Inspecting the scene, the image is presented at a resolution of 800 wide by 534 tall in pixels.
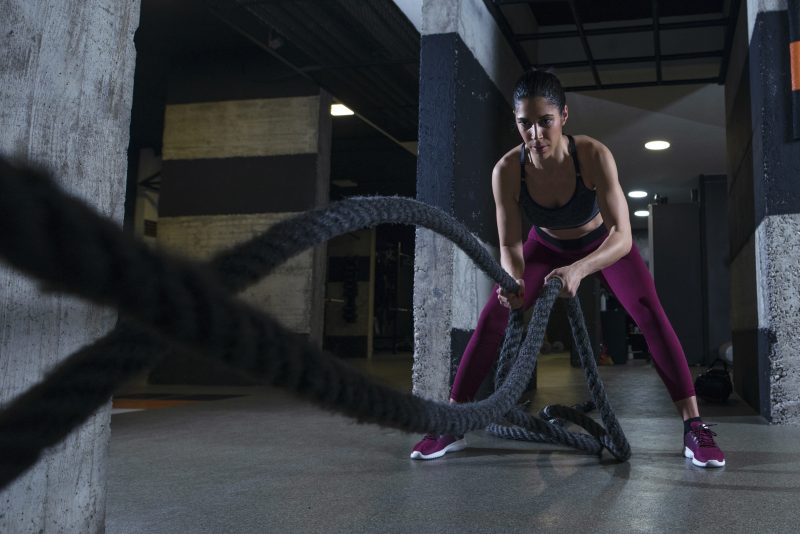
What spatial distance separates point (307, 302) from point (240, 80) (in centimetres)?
209

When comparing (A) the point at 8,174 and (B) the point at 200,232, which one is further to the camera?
(B) the point at 200,232

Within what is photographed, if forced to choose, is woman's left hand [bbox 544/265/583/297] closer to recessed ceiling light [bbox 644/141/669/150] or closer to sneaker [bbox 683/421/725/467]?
sneaker [bbox 683/421/725/467]

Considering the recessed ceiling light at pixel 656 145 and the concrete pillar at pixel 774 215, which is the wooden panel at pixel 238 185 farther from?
the recessed ceiling light at pixel 656 145

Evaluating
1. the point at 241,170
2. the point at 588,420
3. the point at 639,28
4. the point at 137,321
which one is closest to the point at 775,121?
the point at 639,28

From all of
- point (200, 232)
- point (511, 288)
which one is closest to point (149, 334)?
point (511, 288)

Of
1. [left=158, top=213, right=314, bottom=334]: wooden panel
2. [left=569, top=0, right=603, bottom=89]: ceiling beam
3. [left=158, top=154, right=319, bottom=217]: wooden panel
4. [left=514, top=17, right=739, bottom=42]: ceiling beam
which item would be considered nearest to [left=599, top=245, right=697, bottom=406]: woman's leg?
[left=569, top=0, right=603, bottom=89]: ceiling beam

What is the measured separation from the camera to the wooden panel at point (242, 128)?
5.91m

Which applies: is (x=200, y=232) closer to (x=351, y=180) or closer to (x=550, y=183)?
(x=550, y=183)

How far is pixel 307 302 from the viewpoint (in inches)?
223

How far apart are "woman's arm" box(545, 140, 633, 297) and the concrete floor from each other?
0.64 m

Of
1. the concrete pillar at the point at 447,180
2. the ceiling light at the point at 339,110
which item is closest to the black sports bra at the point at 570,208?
Result: the concrete pillar at the point at 447,180

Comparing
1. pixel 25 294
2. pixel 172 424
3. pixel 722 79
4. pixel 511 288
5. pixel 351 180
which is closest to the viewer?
pixel 25 294

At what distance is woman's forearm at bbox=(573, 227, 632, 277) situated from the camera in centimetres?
198

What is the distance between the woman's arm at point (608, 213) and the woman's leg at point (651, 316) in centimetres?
12
